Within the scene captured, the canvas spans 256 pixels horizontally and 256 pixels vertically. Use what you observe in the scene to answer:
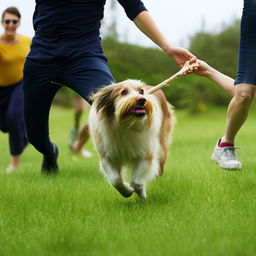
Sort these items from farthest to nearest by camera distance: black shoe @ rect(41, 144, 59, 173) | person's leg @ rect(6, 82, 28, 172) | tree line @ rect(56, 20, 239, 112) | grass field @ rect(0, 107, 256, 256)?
tree line @ rect(56, 20, 239, 112) < person's leg @ rect(6, 82, 28, 172) < black shoe @ rect(41, 144, 59, 173) < grass field @ rect(0, 107, 256, 256)

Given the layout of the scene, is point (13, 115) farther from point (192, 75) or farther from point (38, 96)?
point (192, 75)

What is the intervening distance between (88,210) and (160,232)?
1.20 meters

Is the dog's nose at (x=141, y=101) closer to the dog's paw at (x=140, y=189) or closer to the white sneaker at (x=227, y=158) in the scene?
the dog's paw at (x=140, y=189)

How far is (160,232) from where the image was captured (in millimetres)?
3928

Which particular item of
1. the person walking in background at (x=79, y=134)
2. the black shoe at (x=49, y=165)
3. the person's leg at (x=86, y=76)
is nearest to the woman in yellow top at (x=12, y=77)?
the person walking in background at (x=79, y=134)

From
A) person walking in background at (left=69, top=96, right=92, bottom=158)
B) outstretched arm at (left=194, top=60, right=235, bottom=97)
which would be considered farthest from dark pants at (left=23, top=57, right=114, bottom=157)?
person walking in background at (left=69, top=96, right=92, bottom=158)

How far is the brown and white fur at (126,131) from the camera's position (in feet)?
14.8

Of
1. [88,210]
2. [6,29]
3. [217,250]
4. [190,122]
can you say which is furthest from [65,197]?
[190,122]

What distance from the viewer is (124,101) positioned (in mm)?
4449

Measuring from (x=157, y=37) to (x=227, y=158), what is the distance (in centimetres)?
164

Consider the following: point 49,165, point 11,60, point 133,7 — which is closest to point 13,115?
point 11,60

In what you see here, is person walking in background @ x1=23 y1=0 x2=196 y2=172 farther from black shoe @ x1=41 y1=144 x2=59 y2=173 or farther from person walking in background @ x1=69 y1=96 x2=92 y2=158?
person walking in background @ x1=69 y1=96 x2=92 y2=158

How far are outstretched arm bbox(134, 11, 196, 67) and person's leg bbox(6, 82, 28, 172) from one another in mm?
4612

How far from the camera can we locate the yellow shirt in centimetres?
907
